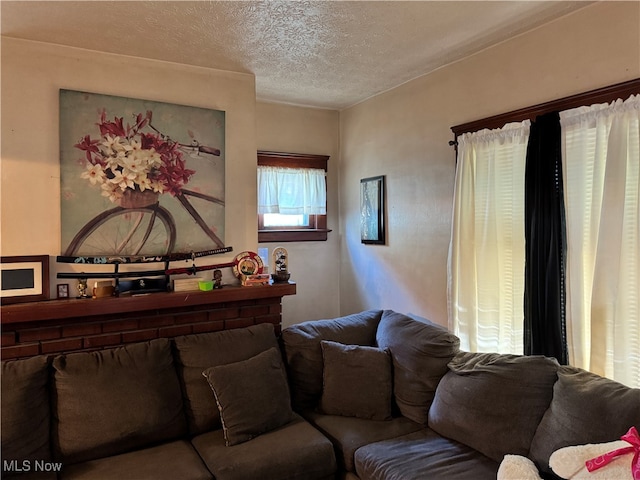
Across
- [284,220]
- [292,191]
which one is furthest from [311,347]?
[292,191]

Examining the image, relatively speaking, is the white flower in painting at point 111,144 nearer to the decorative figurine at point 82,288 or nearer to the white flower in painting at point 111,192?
the white flower in painting at point 111,192

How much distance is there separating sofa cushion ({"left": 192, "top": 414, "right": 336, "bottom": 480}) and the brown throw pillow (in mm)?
60

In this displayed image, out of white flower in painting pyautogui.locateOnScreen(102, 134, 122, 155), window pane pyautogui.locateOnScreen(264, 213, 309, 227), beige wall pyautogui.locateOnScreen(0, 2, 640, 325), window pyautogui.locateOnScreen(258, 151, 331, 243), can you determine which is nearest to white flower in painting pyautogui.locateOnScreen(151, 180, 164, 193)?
white flower in painting pyautogui.locateOnScreen(102, 134, 122, 155)

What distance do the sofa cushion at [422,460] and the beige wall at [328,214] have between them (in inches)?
84.2

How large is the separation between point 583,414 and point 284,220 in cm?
298

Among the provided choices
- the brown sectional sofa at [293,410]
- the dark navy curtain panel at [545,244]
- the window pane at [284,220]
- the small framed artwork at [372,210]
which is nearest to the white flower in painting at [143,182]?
the brown sectional sofa at [293,410]

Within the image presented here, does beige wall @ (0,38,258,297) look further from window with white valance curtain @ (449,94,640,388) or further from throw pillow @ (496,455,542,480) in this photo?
throw pillow @ (496,455,542,480)

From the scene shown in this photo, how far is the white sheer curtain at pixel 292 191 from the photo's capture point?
13.4ft

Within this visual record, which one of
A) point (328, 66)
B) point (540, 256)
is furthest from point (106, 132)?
point (540, 256)

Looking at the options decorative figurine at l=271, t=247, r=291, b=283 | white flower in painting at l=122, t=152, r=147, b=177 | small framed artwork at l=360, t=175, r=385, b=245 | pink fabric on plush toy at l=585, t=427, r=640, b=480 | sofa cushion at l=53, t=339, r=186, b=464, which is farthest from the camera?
small framed artwork at l=360, t=175, r=385, b=245

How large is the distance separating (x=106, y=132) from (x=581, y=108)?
2.70m

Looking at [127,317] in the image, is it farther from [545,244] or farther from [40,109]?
[545,244]

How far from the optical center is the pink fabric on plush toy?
152cm

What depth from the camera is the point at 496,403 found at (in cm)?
213
